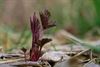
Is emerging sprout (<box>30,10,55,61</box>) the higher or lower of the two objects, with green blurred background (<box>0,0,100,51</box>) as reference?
lower

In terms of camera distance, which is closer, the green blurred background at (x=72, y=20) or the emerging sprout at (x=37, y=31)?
the emerging sprout at (x=37, y=31)

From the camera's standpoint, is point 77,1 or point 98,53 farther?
point 77,1

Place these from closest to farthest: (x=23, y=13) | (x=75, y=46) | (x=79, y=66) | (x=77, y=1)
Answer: (x=79, y=66) < (x=75, y=46) < (x=77, y=1) < (x=23, y=13)

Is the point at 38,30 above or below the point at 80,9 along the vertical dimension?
below

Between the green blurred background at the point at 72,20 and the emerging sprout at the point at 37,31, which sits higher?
the green blurred background at the point at 72,20

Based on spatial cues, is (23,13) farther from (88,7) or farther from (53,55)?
(53,55)

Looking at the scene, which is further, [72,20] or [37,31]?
[72,20]

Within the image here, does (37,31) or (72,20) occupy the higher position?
(72,20)

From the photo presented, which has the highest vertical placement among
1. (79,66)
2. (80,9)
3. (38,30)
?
(80,9)

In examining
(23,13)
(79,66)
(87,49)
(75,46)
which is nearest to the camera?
(79,66)

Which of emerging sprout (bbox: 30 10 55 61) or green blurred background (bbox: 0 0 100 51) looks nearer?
emerging sprout (bbox: 30 10 55 61)

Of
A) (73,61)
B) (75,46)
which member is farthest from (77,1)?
(73,61)
